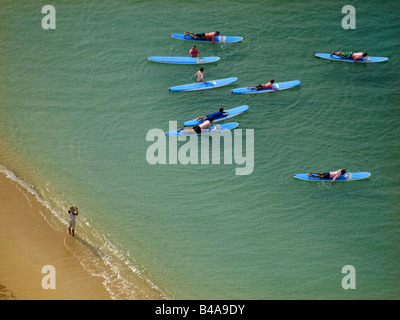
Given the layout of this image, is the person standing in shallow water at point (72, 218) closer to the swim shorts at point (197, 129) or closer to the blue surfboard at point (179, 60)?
the swim shorts at point (197, 129)

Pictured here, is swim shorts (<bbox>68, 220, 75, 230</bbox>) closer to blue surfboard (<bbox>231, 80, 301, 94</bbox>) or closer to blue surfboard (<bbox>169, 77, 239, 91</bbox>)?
blue surfboard (<bbox>169, 77, 239, 91</bbox>)

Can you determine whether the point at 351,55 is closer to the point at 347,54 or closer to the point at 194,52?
the point at 347,54

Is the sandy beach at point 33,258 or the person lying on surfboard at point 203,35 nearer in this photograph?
the sandy beach at point 33,258

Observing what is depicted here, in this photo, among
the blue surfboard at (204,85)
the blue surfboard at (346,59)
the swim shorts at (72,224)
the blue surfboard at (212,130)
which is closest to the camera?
the swim shorts at (72,224)

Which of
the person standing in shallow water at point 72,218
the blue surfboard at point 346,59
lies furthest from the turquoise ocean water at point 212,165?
the person standing in shallow water at point 72,218

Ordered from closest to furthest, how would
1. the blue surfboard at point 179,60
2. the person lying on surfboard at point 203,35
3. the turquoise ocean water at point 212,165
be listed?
the turquoise ocean water at point 212,165 → the blue surfboard at point 179,60 → the person lying on surfboard at point 203,35

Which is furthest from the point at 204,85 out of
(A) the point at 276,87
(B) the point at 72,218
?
(B) the point at 72,218

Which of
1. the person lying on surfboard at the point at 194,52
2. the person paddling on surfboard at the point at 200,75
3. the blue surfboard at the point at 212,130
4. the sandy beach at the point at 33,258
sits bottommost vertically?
the sandy beach at the point at 33,258
